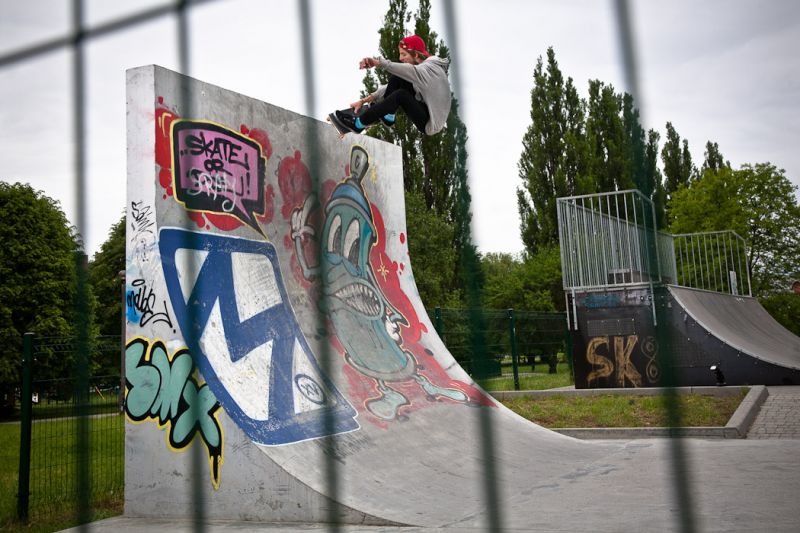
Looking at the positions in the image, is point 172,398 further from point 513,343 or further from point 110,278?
point 110,278

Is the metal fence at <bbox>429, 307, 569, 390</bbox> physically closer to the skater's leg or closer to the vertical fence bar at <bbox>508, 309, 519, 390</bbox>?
the vertical fence bar at <bbox>508, 309, 519, 390</bbox>

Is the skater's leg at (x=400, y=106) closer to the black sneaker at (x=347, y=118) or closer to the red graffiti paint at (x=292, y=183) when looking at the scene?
the black sneaker at (x=347, y=118)

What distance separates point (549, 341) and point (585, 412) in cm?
785

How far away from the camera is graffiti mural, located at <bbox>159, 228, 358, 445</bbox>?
5.36 metres

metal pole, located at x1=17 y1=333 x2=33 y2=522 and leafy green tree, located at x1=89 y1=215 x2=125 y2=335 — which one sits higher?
leafy green tree, located at x1=89 y1=215 x2=125 y2=335

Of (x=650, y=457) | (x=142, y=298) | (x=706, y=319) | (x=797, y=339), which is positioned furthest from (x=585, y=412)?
(x=797, y=339)

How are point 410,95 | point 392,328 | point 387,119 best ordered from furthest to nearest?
point 392,328 < point 387,119 < point 410,95

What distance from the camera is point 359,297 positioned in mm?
8000

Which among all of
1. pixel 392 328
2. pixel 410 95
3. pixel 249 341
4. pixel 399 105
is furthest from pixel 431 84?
pixel 392 328

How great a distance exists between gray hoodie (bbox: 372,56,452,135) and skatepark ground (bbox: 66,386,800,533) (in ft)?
8.70

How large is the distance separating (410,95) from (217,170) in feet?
6.46

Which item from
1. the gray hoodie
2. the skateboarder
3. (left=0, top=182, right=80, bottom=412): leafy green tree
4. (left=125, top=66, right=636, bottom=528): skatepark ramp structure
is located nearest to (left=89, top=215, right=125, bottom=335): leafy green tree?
(left=0, top=182, right=80, bottom=412): leafy green tree

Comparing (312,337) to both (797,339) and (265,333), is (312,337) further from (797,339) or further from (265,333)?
(797,339)

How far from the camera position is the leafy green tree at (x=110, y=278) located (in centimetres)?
3152
